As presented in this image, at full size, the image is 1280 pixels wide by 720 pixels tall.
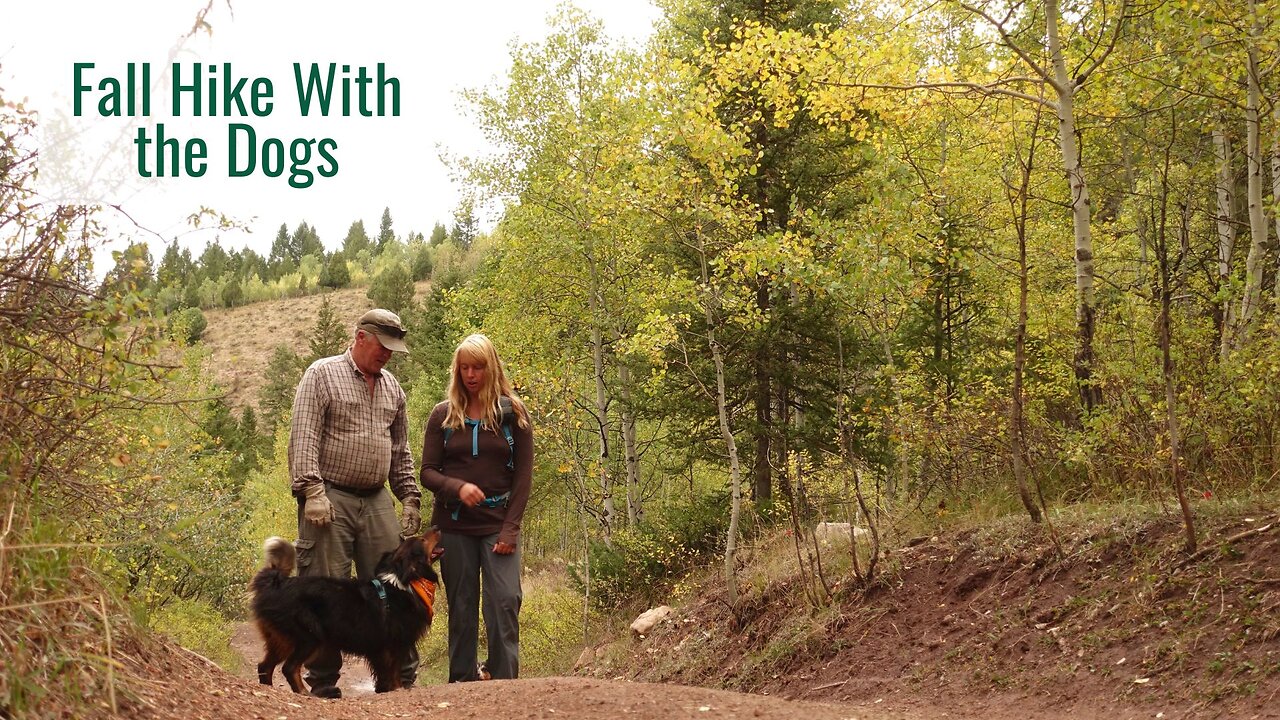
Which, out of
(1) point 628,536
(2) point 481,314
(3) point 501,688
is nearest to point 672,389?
(1) point 628,536

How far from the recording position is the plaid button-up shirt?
241 inches

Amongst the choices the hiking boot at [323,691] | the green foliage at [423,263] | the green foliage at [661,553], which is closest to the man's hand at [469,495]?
the hiking boot at [323,691]

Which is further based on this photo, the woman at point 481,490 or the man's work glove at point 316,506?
the woman at point 481,490

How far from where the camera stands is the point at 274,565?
18.9 feet

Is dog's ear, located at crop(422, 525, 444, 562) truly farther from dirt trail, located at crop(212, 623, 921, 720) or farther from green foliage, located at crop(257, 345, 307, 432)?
green foliage, located at crop(257, 345, 307, 432)

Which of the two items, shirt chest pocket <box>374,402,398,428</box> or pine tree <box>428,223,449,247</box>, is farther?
pine tree <box>428,223,449,247</box>

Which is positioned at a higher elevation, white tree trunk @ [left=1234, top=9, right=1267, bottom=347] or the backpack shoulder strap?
white tree trunk @ [left=1234, top=9, right=1267, bottom=347]

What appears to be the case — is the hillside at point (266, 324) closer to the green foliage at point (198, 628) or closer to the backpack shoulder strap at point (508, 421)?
the green foliage at point (198, 628)

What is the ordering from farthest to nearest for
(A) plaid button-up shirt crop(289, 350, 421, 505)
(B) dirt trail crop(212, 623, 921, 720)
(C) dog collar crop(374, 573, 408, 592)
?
(A) plaid button-up shirt crop(289, 350, 421, 505), (C) dog collar crop(374, 573, 408, 592), (B) dirt trail crop(212, 623, 921, 720)

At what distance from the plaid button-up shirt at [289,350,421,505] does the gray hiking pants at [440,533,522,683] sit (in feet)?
1.96

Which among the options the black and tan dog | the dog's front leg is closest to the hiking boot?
the black and tan dog

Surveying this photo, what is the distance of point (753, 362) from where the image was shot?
1405cm

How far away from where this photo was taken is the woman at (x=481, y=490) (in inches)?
257

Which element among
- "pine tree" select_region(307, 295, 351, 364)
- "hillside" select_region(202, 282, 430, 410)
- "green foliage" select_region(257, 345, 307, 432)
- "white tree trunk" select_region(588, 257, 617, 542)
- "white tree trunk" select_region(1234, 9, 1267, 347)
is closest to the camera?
"white tree trunk" select_region(1234, 9, 1267, 347)
